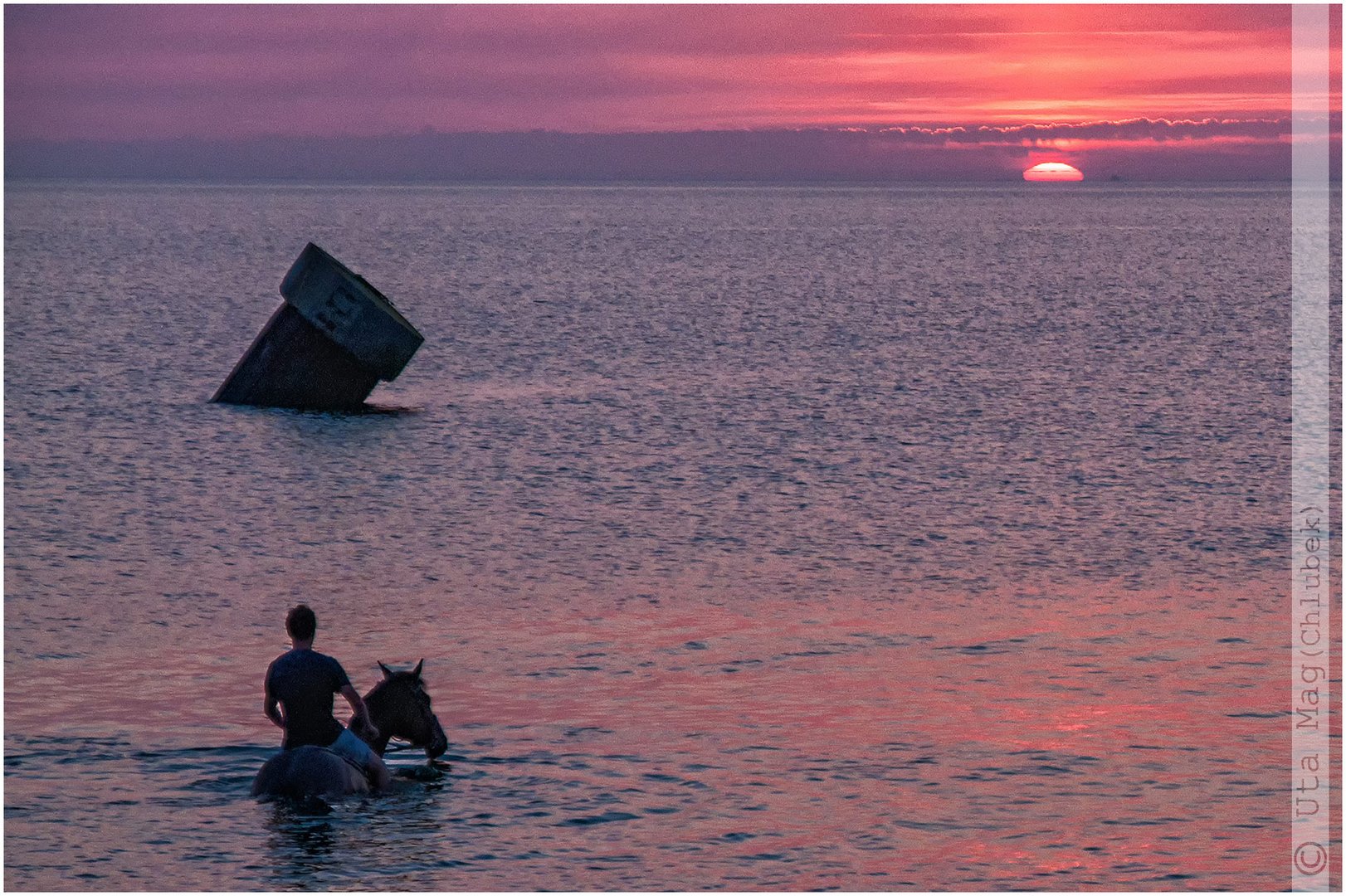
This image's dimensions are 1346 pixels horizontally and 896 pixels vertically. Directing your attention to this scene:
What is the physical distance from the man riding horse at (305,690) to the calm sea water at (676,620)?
1.86ft

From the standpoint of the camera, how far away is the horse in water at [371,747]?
1275 centimetres

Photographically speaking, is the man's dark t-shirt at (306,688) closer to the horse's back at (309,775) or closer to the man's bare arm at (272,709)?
the man's bare arm at (272,709)

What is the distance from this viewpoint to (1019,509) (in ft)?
84.0

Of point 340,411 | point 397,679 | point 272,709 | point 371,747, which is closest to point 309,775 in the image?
point 272,709

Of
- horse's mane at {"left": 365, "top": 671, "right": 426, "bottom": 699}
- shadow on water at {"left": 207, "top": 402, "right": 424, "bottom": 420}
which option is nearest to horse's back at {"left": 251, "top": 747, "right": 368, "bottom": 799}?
horse's mane at {"left": 365, "top": 671, "right": 426, "bottom": 699}

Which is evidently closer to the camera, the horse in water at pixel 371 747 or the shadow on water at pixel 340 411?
the horse in water at pixel 371 747

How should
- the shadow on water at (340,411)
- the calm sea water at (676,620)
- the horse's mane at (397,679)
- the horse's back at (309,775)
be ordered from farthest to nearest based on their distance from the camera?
the shadow on water at (340,411), the horse's mane at (397,679), the horse's back at (309,775), the calm sea water at (676,620)

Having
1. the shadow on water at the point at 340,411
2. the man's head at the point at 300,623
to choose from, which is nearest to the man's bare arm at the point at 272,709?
the man's head at the point at 300,623

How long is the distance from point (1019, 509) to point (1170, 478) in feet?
13.6

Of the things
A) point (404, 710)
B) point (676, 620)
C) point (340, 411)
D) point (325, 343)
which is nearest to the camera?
point (404, 710)

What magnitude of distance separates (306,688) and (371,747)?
1.15 metres

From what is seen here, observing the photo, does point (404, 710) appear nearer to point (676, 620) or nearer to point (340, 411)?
point (676, 620)

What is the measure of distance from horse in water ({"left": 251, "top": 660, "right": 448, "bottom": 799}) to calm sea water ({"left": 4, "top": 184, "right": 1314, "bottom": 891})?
0.74 ft

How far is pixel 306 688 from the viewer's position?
495 inches
